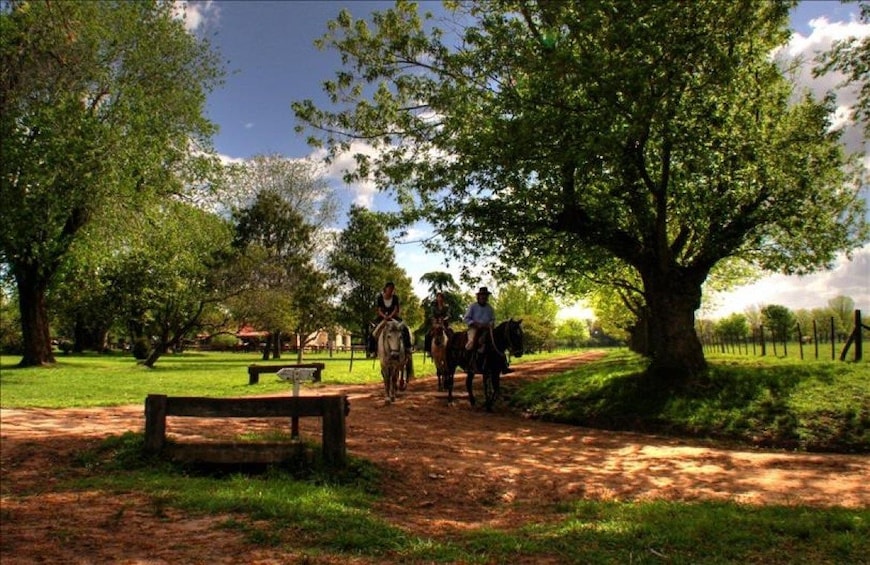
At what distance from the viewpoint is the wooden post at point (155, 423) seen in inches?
312

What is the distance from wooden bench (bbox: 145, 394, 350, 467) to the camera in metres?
7.65

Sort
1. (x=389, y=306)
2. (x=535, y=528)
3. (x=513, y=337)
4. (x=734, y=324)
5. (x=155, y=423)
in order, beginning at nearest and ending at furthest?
1. (x=535, y=528)
2. (x=155, y=423)
3. (x=389, y=306)
4. (x=513, y=337)
5. (x=734, y=324)

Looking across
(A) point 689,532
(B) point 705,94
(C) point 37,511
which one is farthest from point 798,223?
(C) point 37,511

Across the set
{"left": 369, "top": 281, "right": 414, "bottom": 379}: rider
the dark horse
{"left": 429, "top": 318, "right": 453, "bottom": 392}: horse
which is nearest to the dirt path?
the dark horse

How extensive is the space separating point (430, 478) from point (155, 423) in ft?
12.6

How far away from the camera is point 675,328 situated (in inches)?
612

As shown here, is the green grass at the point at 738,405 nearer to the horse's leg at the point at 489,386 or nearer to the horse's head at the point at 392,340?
the horse's leg at the point at 489,386

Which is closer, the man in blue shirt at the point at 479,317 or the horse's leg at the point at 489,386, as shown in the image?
the man in blue shirt at the point at 479,317

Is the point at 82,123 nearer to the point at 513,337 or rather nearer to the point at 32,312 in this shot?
the point at 32,312

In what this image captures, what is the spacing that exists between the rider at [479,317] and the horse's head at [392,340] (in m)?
1.71

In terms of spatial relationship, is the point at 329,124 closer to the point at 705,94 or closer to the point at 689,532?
the point at 705,94

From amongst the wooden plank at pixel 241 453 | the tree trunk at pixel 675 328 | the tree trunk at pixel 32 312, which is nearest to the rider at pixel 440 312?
the tree trunk at pixel 675 328

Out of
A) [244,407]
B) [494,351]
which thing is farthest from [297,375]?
[494,351]

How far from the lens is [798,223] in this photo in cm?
1545
